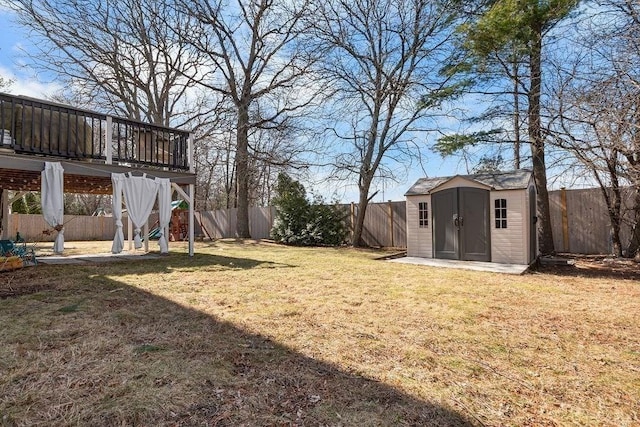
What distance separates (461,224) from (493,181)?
3.83ft

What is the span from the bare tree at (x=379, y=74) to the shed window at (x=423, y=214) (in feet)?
9.34

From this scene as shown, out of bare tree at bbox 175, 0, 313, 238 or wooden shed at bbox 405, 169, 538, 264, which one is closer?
wooden shed at bbox 405, 169, 538, 264

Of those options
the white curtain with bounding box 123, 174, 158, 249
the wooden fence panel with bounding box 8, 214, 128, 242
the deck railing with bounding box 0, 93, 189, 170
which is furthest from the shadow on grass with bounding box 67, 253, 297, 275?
Answer: the wooden fence panel with bounding box 8, 214, 128, 242

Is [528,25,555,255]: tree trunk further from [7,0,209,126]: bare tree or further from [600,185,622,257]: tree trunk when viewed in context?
[7,0,209,126]: bare tree

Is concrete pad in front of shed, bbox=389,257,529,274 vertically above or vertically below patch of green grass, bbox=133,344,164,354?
below

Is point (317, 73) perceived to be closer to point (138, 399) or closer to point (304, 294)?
point (304, 294)

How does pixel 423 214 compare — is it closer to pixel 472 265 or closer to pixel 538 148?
pixel 472 265

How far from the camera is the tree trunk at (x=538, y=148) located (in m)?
7.26

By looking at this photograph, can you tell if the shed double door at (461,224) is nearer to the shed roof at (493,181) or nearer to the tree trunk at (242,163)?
the shed roof at (493,181)

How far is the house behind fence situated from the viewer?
324 inches

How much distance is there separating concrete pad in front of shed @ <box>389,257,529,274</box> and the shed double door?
0.82 ft

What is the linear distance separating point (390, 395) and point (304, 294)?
2490mm

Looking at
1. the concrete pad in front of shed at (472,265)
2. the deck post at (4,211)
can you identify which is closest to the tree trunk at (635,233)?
the concrete pad in front of shed at (472,265)

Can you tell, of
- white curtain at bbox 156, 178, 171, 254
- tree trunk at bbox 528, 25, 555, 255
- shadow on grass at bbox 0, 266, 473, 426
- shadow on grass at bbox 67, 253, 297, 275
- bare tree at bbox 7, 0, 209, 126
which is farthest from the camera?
bare tree at bbox 7, 0, 209, 126
